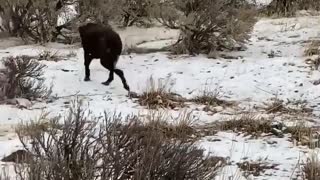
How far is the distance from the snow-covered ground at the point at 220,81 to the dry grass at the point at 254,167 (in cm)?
6

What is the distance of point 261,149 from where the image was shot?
545 cm

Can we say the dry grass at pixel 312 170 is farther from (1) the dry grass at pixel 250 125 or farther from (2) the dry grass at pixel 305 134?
(1) the dry grass at pixel 250 125

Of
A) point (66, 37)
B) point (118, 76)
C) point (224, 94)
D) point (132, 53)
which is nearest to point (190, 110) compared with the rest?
point (224, 94)

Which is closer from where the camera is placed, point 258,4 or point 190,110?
point 190,110

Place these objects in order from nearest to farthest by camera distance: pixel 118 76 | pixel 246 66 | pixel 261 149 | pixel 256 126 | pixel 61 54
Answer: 1. pixel 261 149
2. pixel 256 126
3. pixel 118 76
4. pixel 246 66
5. pixel 61 54

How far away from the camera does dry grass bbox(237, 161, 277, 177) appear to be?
4.72m

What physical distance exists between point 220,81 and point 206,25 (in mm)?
2086

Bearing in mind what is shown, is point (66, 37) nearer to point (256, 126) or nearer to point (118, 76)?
point (118, 76)

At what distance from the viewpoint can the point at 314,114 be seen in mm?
6879

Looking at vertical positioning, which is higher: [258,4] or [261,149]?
[258,4]

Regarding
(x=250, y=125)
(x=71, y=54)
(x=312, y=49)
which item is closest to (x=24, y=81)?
(x=71, y=54)

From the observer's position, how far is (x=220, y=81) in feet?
27.6

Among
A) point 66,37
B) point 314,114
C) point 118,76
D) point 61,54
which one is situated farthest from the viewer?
→ point 66,37

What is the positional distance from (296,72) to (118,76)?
242 cm
